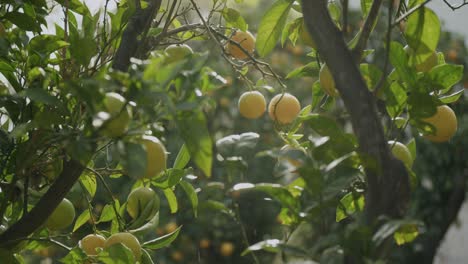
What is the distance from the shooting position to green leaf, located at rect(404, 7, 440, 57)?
636 millimetres

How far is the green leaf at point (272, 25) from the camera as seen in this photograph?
32.5 inches

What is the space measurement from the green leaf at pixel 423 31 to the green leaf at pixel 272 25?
0.21 meters

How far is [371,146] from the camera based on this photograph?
532mm

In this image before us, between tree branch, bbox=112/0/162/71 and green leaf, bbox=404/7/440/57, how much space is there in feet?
0.93

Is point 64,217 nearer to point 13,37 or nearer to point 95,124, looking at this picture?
point 13,37

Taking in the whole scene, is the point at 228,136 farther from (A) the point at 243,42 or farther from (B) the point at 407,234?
(A) the point at 243,42

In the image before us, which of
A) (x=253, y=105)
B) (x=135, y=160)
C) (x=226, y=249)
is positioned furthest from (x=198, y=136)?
(x=226, y=249)

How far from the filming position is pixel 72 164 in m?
0.73

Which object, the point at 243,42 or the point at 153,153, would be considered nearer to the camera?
the point at 153,153

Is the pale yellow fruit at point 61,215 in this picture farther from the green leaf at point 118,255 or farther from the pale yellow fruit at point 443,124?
the pale yellow fruit at point 443,124

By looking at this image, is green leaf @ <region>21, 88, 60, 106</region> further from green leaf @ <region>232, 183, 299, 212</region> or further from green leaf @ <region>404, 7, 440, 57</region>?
green leaf @ <region>404, 7, 440, 57</region>

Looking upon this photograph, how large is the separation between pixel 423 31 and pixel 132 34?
31 cm

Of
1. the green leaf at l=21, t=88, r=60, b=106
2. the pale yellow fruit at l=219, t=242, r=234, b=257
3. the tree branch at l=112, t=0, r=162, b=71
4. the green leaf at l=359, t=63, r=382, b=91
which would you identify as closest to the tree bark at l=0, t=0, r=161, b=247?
the tree branch at l=112, t=0, r=162, b=71

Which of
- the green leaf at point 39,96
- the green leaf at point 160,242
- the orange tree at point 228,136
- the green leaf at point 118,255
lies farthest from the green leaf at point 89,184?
the green leaf at point 39,96
